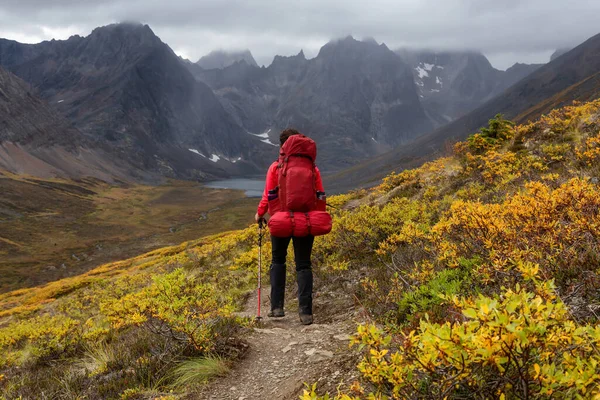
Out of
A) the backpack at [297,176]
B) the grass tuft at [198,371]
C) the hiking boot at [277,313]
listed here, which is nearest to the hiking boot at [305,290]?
the hiking boot at [277,313]

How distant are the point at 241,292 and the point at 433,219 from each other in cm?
571

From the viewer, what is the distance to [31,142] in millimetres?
177125

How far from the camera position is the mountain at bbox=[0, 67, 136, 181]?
522ft

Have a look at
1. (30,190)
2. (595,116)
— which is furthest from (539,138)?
(30,190)

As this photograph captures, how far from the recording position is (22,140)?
17325cm

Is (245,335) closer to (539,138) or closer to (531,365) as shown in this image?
(531,365)

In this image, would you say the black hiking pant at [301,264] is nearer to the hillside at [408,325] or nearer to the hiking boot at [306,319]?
the hiking boot at [306,319]

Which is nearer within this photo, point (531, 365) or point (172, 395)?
point (531, 365)

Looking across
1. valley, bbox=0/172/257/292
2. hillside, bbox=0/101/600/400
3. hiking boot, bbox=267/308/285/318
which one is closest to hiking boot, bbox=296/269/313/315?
hillside, bbox=0/101/600/400

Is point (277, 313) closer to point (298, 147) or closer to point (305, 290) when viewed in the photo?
point (305, 290)

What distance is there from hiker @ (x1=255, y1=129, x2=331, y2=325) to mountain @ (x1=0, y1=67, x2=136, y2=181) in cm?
18072

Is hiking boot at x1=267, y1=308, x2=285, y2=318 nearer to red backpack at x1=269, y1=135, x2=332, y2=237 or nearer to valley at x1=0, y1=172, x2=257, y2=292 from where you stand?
red backpack at x1=269, y1=135, x2=332, y2=237

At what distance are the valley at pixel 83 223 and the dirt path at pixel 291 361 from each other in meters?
58.3

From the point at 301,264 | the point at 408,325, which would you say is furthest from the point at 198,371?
the point at 408,325
